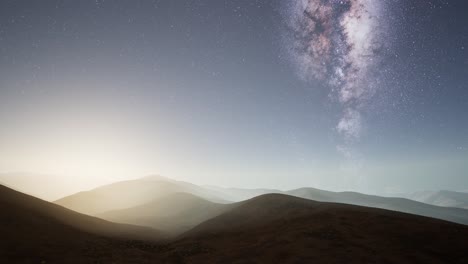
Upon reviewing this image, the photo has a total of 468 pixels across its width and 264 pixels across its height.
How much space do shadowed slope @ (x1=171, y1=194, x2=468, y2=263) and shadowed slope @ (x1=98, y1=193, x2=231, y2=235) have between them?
97.8 ft

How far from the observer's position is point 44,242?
16.0m

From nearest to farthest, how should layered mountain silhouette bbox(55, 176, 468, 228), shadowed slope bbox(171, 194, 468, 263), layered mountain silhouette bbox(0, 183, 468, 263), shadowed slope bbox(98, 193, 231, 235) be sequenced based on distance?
layered mountain silhouette bbox(0, 183, 468, 263) < shadowed slope bbox(171, 194, 468, 263) < shadowed slope bbox(98, 193, 231, 235) < layered mountain silhouette bbox(55, 176, 468, 228)

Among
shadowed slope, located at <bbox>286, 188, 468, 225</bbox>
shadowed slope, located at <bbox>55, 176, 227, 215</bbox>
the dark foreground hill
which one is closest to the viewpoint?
the dark foreground hill

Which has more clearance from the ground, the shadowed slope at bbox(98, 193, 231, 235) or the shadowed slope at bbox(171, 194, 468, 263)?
the shadowed slope at bbox(171, 194, 468, 263)

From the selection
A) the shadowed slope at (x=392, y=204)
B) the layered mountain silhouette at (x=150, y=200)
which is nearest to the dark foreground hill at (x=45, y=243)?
the layered mountain silhouette at (x=150, y=200)

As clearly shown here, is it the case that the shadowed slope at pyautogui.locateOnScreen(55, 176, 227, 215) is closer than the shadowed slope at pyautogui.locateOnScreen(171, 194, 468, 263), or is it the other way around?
the shadowed slope at pyautogui.locateOnScreen(171, 194, 468, 263)

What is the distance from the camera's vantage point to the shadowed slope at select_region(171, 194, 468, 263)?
14.6 meters

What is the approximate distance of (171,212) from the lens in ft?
206

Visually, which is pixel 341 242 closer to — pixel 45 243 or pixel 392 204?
pixel 45 243

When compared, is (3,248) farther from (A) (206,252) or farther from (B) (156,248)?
(A) (206,252)

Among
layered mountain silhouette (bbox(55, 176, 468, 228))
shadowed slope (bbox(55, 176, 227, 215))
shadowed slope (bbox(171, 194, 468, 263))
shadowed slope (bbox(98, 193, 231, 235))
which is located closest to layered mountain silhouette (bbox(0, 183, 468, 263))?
shadowed slope (bbox(171, 194, 468, 263))

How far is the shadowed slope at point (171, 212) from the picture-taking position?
1999 inches

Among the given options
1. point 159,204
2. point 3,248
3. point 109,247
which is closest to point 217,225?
point 109,247

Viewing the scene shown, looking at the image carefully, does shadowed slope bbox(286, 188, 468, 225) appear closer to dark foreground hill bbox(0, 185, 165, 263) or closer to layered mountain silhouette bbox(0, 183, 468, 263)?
layered mountain silhouette bbox(0, 183, 468, 263)
